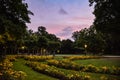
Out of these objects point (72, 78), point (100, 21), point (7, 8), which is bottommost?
point (72, 78)

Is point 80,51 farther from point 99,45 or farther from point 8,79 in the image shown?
point 8,79

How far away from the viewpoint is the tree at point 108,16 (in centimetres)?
1956

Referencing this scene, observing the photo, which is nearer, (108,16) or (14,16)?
(108,16)

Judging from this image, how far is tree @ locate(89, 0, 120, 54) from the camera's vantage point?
19.6 meters

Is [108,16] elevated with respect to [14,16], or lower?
lower

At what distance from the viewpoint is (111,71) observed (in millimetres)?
22516

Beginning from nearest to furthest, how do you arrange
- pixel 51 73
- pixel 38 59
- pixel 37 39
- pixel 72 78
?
pixel 72 78, pixel 51 73, pixel 38 59, pixel 37 39

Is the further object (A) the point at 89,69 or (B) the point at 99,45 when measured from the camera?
(B) the point at 99,45

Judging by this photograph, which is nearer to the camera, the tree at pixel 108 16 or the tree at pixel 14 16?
the tree at pixel 108 16

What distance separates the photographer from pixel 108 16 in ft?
67.9

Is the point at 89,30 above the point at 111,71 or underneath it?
above

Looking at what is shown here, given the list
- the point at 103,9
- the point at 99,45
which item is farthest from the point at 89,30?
the point at 103,9

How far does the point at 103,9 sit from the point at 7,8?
395 inches

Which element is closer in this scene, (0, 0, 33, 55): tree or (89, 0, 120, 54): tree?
(89, 0, 120, 54): tree
